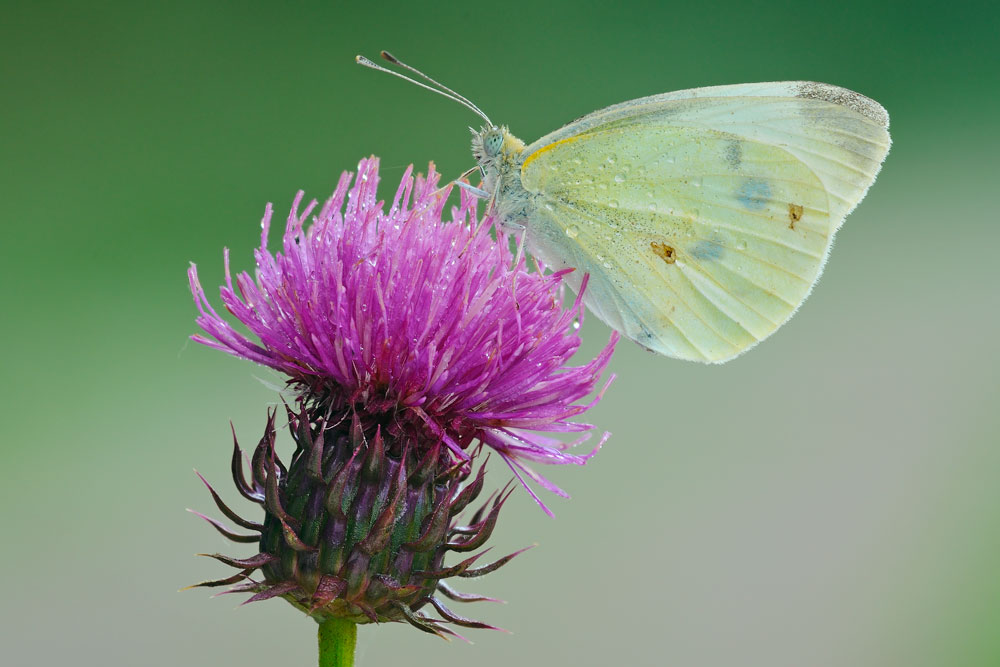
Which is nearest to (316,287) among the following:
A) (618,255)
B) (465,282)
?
(465,282)

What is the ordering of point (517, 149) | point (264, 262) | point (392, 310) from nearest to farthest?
point (392, 310) < point (264, 262) < point (517, 149)

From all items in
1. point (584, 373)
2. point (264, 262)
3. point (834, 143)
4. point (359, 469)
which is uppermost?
point (834, 143)

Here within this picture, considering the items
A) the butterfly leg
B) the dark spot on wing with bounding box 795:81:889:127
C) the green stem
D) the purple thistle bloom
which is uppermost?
the dark spot on wing with bounding box 795:81:889:127

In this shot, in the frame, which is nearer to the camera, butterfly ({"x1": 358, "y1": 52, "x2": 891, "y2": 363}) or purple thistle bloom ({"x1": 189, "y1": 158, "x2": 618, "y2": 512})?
purple thistle bloom ({"x1": 189, "y1": 158, "x2": 618, "y2": 512})

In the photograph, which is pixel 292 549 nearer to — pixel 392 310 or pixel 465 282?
pixel 392 310

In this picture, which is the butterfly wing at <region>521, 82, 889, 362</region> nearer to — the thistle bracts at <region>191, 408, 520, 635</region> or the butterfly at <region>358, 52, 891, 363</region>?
the butterfly at <region>358, 52, 891, 363</region>

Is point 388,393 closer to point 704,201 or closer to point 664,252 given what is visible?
point 664,252

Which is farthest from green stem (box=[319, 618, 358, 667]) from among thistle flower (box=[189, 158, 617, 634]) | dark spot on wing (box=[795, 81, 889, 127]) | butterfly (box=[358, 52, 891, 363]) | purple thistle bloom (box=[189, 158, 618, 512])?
dark spot on wing (box=[795, 81, 889, 127])
